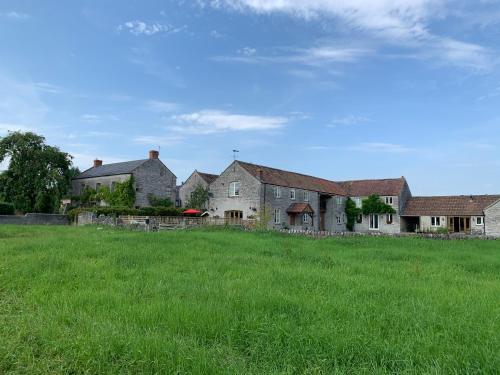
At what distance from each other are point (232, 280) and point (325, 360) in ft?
14.3

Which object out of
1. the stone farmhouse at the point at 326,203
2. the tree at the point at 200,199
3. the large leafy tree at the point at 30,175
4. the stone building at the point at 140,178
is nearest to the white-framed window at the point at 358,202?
the stone farmhouse at the point at 326,203

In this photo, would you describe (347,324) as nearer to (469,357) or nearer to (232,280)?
(469,357)

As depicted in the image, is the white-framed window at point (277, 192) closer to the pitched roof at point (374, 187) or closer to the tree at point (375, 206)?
the tree at point (375, 206)

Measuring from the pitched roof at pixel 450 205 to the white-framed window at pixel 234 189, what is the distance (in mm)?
20323

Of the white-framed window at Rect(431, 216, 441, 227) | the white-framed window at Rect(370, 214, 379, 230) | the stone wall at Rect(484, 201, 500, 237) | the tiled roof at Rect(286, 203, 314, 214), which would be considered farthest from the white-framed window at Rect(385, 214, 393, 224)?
the tiled roof at Rect(286, 203, 314, 214)

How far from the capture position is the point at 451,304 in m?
6.97

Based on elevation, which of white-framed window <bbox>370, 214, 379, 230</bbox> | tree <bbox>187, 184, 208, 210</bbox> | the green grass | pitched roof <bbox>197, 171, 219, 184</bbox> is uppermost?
pitched roof <bbox>197, 171, 219, 184</bbox>

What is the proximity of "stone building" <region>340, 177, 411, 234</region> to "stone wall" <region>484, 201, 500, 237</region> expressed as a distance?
961 cm

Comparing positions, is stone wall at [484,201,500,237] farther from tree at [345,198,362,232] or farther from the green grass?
the green grass

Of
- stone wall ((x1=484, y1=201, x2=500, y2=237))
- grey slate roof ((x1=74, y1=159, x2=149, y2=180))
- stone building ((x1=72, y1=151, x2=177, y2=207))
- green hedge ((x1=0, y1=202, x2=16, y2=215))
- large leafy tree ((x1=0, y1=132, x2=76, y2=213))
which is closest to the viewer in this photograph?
stone wall ((x1=484, y1=201, x2=500, y2=237))

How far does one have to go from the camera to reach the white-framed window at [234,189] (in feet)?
128

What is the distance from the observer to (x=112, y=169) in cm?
5025

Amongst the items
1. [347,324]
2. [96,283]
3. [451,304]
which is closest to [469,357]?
[347,324]

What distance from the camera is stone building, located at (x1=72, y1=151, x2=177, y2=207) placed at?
1852 inches
